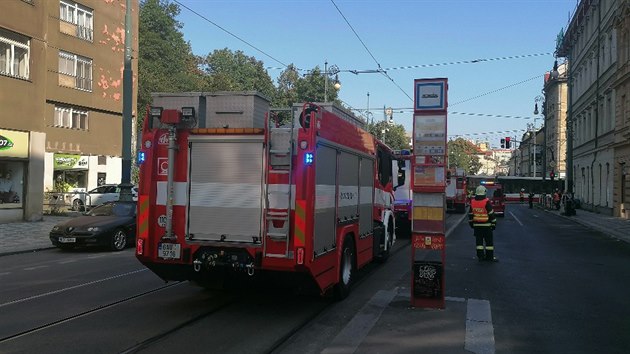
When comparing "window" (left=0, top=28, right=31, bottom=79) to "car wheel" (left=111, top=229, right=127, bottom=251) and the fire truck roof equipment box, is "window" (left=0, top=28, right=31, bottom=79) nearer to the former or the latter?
"car wheel" (left=111, top=229, right=127, bottom=251)

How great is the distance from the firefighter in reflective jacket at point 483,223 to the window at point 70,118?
24322 millimetres

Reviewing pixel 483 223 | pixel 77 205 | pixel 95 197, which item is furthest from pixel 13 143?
pixel 483 223

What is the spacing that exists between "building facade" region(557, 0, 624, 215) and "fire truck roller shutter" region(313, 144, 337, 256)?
30003mm

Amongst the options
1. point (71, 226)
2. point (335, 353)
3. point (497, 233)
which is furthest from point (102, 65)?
point (335, 353)

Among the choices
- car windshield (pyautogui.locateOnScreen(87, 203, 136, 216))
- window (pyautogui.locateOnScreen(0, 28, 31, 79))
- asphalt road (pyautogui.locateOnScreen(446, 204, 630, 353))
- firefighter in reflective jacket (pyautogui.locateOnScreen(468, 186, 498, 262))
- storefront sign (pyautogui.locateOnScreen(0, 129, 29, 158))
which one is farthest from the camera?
window (pyautogui.locateOnScreen(0, 28, 31, 79))

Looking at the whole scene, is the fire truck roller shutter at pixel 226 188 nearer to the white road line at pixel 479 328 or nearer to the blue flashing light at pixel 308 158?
the blue flashing light at pixel 308 158

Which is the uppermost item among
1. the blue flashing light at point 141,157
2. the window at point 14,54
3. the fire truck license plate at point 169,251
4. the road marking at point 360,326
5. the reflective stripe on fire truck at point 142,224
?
the window at point 14,54

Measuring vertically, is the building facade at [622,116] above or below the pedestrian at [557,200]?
above

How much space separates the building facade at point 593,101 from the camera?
32.7m

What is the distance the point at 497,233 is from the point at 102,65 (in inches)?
940

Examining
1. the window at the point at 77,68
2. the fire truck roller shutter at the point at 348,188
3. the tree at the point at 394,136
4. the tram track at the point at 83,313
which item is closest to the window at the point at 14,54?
the window at the point at 77,68

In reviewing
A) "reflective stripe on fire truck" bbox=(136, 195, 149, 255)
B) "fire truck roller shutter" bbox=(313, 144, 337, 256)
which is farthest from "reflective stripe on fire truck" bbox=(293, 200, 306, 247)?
"reflective stripe on fire truck" bbox=(136, 195, 149, 255)

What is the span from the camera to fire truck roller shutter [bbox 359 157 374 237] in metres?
8.67

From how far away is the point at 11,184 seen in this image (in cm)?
1998
